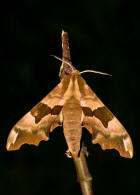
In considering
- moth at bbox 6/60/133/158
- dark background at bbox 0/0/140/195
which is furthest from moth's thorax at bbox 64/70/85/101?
dark background at bbox 0/0/140/195

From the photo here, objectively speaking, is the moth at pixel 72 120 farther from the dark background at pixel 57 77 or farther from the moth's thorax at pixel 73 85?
the dark background at pixel 57 77

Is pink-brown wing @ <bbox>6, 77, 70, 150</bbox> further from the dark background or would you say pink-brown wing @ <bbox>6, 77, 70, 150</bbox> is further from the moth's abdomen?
the dark background

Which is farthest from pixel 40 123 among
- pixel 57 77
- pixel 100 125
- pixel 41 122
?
pixel 57 77

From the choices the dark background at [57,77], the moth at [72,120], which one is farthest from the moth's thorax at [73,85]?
the dark background at [57,77]

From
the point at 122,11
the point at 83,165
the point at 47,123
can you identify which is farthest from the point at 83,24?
the point at 83,165

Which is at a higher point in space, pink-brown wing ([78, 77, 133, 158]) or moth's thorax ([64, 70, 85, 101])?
moth's thorax ([64, 70, 85, 101])
